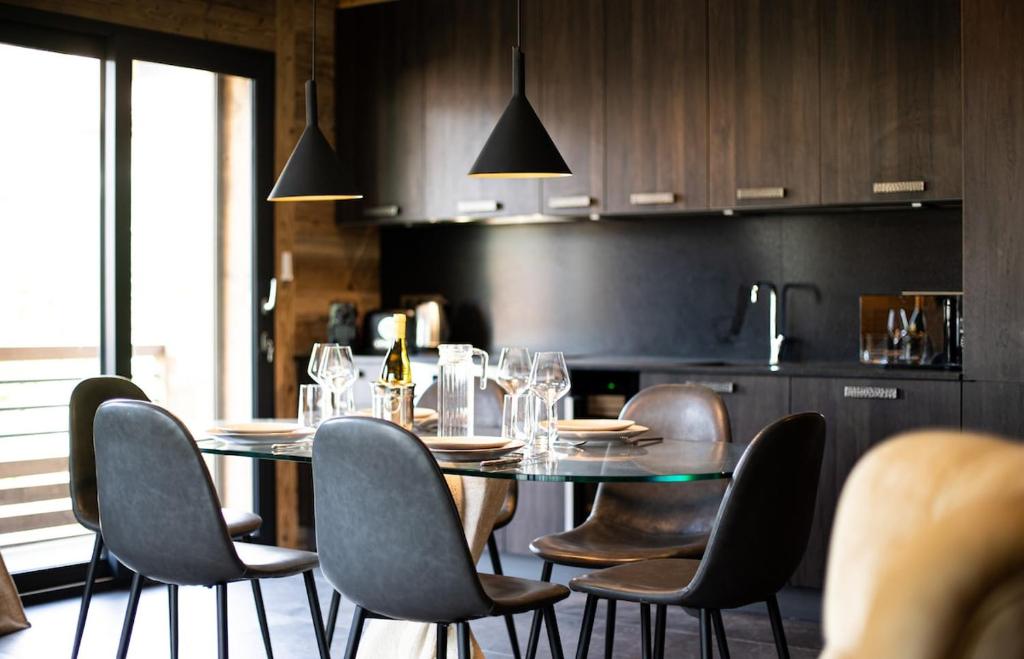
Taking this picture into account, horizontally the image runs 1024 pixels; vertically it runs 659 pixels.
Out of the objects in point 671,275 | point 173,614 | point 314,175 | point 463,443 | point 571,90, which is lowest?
point 173,614

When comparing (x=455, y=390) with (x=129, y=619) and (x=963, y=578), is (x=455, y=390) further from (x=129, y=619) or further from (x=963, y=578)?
(x=963, y=578)

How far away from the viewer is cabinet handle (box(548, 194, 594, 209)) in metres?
5.02

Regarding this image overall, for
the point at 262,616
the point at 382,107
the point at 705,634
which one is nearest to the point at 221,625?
the point at 262,616

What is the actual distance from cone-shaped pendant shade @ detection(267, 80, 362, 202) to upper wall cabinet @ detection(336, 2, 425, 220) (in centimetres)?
190

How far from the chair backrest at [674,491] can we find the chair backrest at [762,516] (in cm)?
71

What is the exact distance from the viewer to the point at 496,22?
17.2 feet

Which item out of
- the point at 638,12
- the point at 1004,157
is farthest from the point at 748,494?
the point at 638,12

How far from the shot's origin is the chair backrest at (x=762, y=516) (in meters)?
2.54

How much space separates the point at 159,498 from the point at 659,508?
1.35 metres

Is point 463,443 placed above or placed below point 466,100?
below

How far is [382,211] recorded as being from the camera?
5.58 metres

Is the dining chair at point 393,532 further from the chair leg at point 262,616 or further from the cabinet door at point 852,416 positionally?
the cabinet door at point 852,416

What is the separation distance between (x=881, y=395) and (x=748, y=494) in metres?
1.82

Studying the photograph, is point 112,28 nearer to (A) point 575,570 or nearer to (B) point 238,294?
(B) point 238,294
